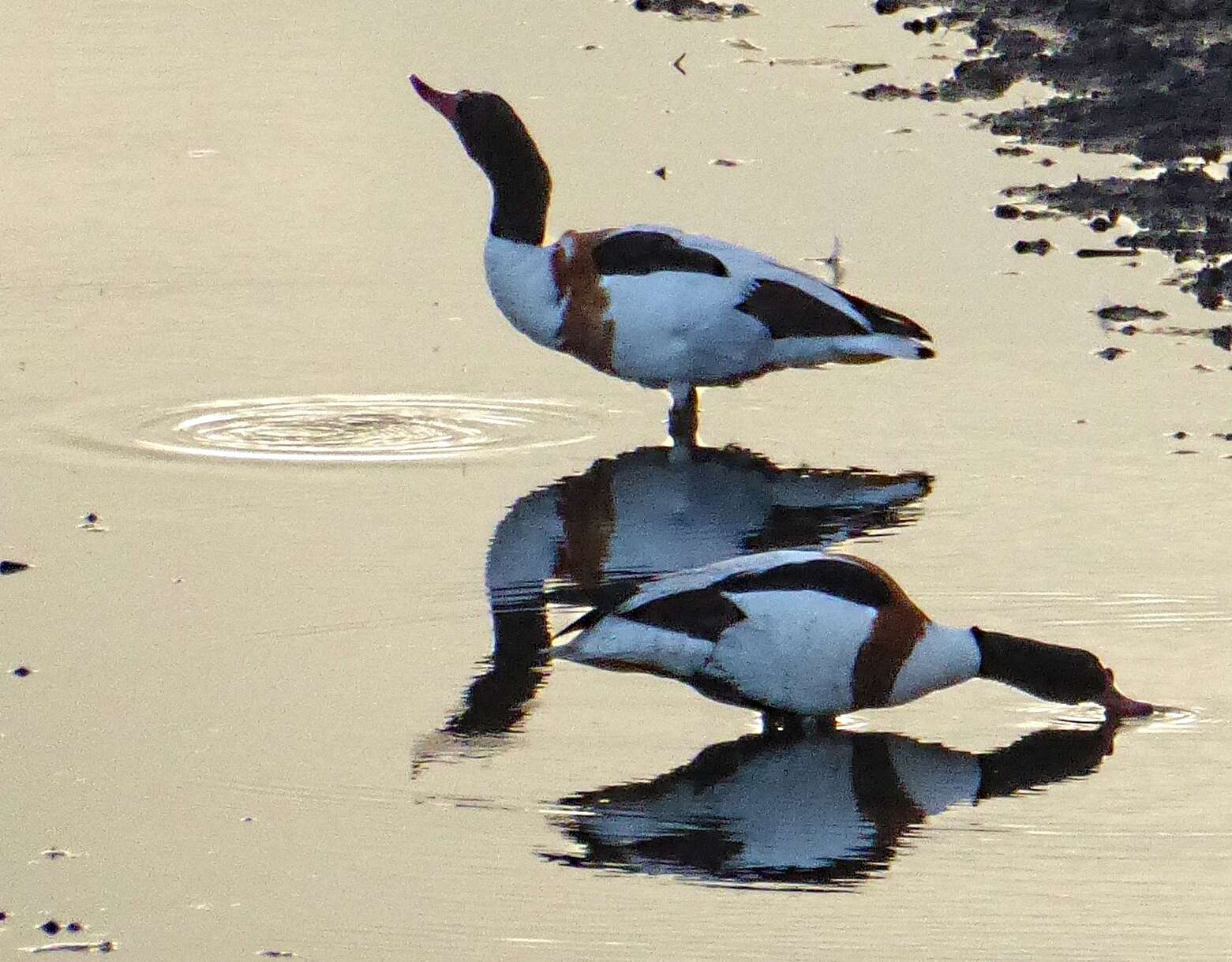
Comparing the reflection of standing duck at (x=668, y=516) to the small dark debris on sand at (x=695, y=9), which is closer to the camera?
the reflection of standing duck at (x=668, y=516)

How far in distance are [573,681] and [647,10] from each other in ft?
39.5

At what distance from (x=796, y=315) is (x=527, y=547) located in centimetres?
182

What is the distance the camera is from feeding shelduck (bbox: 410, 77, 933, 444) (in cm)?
1026

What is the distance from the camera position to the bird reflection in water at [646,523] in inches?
327

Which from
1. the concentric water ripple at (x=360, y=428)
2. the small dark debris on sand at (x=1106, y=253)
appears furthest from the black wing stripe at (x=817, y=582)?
the small dark debris on sand at (x=1106, y=253)

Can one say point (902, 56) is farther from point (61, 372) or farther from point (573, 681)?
point (573, 681)

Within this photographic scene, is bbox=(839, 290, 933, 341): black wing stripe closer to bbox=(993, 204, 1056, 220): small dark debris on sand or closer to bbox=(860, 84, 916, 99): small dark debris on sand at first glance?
bbox=(993, 204, 1056, 220): small dark debris on sand

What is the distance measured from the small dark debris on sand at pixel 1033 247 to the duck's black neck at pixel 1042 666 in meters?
5.43

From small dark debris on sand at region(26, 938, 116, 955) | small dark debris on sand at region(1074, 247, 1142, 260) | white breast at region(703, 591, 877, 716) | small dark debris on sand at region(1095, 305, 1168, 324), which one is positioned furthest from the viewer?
small dark debris on sand at region(1074, 247, 1142, 260)

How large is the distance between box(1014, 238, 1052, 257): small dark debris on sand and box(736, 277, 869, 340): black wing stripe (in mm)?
2491

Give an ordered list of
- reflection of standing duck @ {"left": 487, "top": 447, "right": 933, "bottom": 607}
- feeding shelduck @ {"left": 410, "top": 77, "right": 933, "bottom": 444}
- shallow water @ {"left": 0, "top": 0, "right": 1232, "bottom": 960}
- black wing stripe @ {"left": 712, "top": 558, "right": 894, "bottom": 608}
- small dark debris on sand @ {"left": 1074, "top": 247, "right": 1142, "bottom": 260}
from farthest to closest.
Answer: small dark debris on sand @ {"left": 1074, "top": 247, "right": 1142, "bottom": 260}, feeding shelduck @ {"left": 410, "top": 77, "right": 933, "bottom": 444}, reflection of standing duck @ {"left": 487, "top": 447, "right": 933, "bottom": 607}, black wing stripe @ {"left": 712, "top": 558, "right": 894, "bottom": 608}, shallow water @ {"left": 0, "top": 0, "right": 1232, "bottom": 960}

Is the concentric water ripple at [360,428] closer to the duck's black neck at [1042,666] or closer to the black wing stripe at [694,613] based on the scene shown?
the black wing stripe at [694,613]

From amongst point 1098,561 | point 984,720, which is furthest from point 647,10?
point 984,720

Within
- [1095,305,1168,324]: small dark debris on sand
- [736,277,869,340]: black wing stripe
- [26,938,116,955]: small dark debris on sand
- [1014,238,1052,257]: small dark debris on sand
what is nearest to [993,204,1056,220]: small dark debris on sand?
[1014,238,1052,257]: small dark debris on sand
